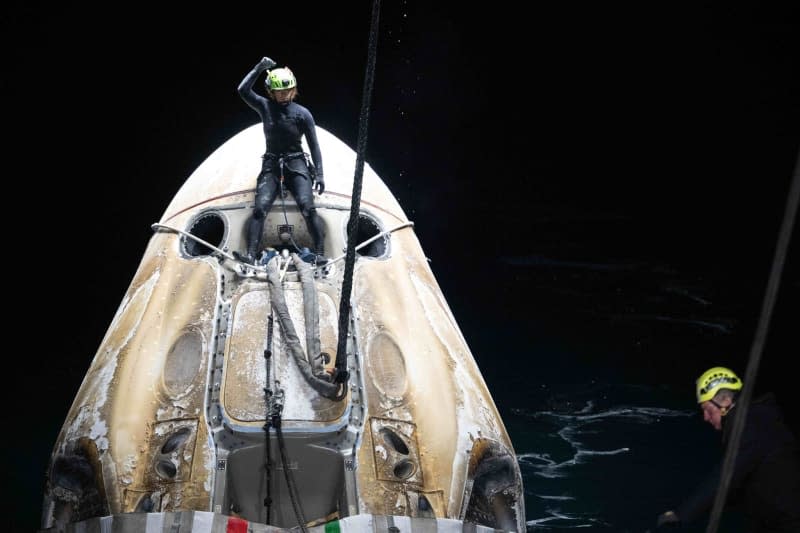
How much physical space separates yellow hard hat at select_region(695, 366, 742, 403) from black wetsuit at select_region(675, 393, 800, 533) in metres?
0.20

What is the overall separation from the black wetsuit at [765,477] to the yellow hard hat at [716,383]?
20cm

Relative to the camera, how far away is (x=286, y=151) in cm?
702

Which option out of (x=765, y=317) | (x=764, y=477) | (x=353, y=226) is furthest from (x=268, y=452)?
(x=765, y=317)

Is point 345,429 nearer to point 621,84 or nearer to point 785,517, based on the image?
point 785,517

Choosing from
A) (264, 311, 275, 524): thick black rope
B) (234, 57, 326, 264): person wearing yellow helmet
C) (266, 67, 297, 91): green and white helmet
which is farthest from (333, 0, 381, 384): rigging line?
(266, 67, 297, 91): green and white helmet

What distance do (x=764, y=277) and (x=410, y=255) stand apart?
7658 millimetres

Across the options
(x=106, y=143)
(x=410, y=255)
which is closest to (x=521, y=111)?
(x=106, y=143)

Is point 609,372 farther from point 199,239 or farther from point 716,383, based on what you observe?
point 716,383

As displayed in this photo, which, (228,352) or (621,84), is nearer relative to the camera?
(228,352)

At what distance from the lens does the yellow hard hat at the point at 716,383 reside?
14.2 ft

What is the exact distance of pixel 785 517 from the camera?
4043 mm

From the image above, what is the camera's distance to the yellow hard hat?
14.2ft

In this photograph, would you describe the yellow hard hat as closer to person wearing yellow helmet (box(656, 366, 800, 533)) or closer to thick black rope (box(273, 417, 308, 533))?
person wearing yellow helmet (box(656, 366, 800, 533))

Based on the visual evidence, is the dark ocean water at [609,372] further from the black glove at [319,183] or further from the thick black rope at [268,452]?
the black glove at [319,183]
